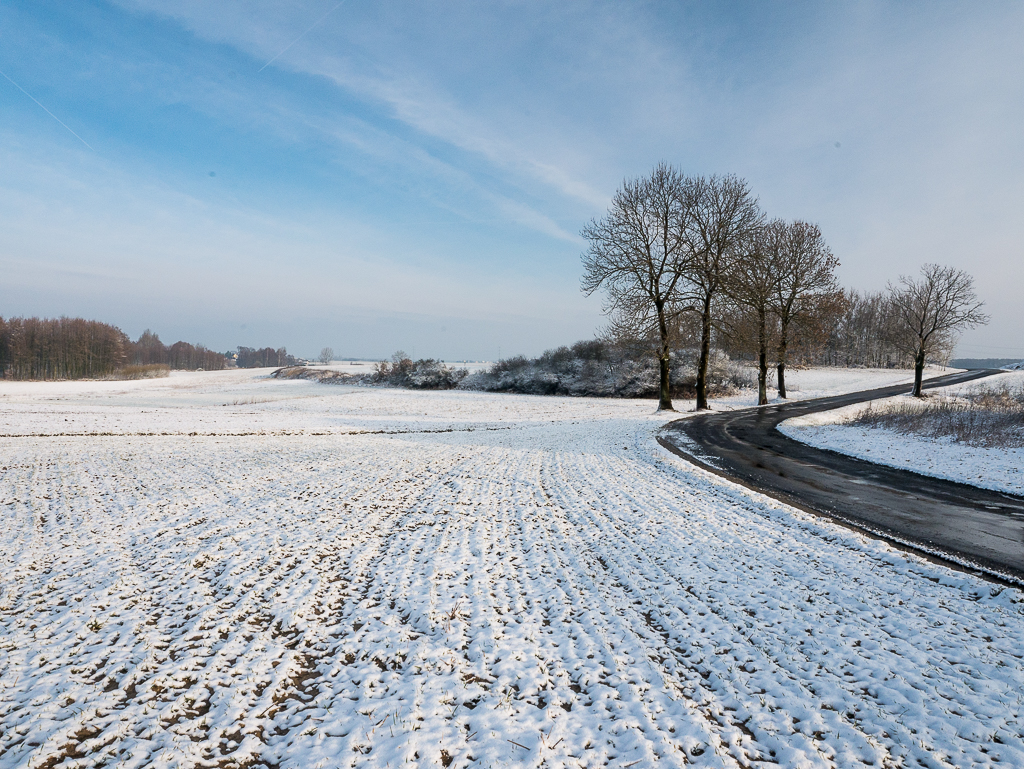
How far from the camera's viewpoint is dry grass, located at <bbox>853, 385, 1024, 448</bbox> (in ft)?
44.2

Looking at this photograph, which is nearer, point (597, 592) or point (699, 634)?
point (699, 634)

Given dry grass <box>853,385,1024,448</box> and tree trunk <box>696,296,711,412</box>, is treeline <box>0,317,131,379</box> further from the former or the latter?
dry grass <box>853,385,1024,448</box>

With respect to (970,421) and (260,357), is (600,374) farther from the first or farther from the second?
(260,357)

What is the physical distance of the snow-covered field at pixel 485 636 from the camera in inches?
125

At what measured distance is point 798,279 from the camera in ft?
99.9

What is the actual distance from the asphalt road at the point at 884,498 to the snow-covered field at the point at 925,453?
19.7 inches

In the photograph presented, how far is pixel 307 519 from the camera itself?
7992mm

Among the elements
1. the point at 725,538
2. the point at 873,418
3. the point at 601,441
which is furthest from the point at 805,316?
the point at 725,538

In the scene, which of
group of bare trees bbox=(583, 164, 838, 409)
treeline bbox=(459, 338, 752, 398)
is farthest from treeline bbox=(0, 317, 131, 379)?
group of bare trees bbox=(583, 164, 838, 409)

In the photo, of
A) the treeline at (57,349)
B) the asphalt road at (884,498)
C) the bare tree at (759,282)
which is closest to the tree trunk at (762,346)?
the bare tree at (759,282)

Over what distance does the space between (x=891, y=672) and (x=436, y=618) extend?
4.14 m

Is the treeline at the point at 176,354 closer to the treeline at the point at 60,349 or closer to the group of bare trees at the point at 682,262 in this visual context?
the treeline at the point at 60,349

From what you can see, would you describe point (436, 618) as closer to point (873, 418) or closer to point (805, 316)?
point (873, 418)

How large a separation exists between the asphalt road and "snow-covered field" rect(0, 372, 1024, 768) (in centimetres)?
91
